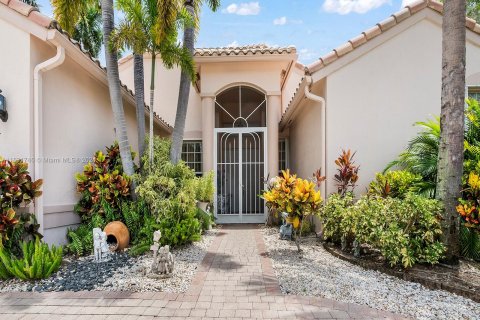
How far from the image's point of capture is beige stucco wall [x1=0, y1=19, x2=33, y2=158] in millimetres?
6586

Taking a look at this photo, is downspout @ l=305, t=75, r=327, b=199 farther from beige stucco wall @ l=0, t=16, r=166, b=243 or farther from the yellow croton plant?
beige stucco wall @ l=0, t=16, r=166, b=243

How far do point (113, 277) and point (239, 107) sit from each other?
8920 millimetres

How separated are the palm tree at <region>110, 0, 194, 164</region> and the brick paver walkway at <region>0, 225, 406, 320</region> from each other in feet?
16.9

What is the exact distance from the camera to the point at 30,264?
227 inches

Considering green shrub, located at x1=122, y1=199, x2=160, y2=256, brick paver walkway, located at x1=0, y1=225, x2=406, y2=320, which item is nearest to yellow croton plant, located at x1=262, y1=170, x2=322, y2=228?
brick paver walkway, located at x1=0, y1=225, x2=406, y2=320

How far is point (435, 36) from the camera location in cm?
886

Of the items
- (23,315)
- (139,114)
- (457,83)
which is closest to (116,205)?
(139,114)

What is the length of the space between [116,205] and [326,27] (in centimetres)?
924

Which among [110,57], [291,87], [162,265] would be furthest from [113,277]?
[291,87]

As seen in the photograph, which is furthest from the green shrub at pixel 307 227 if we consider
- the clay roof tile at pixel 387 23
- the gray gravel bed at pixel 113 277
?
the clay roof tile at pixel 387 23

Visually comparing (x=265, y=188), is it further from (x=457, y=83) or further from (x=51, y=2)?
(x=51, y=2)

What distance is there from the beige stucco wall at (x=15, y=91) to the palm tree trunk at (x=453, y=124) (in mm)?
8254

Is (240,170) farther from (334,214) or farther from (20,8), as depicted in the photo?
(20,8)

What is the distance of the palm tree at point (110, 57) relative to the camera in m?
7.84
